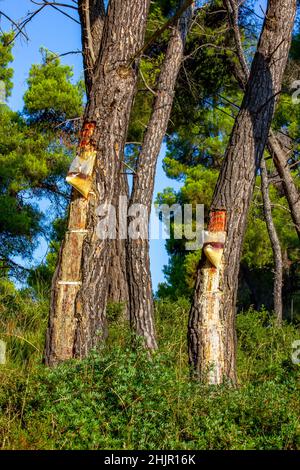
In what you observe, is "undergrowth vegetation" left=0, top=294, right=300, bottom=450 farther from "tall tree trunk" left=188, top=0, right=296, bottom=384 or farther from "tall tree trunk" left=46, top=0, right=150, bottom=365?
"tall tree trunk" left=188, top=0, right=296, bottom=384

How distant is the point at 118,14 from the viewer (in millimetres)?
8031

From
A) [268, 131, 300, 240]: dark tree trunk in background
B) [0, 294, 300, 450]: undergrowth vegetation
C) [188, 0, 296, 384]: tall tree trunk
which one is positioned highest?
[268, 131, 300, 240]: dark tree trunk in background

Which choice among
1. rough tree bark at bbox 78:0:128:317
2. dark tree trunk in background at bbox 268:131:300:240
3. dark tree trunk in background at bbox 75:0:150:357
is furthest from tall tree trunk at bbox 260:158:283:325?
dark tree trunk in background at bbox 75:0:150:357

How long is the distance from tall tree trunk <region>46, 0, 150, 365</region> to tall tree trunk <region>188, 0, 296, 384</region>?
993mm

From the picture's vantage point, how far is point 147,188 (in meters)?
10.5

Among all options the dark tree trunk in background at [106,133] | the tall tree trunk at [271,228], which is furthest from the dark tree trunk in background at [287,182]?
the dark tree trunk in background at [106,133]

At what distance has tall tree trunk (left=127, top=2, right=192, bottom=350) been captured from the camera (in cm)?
991

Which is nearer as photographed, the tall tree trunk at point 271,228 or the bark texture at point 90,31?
the bark texture at point 90,31

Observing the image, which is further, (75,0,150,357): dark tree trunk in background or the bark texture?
the bark texture

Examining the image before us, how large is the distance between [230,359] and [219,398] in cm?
127

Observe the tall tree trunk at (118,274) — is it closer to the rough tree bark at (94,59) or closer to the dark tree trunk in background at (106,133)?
the rough tree bark at (94,59)

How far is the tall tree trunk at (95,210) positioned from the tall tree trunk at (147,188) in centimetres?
206

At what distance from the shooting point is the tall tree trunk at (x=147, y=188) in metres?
9.91

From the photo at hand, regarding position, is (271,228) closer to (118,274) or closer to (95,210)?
(118,274)
